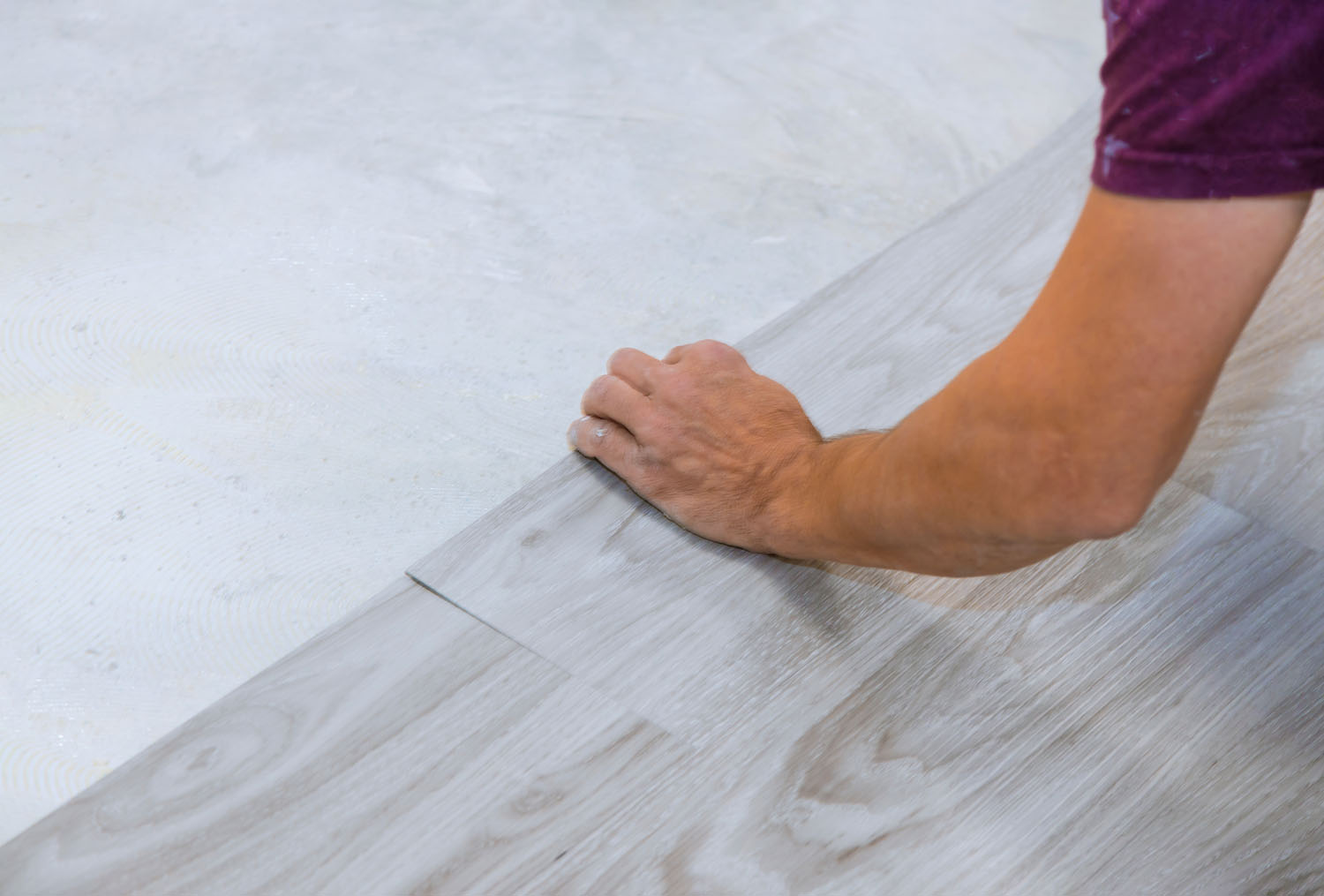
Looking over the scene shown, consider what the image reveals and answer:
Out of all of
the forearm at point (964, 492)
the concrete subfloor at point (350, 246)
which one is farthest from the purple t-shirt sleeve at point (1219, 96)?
the concrete subfloor at point (350, 246)

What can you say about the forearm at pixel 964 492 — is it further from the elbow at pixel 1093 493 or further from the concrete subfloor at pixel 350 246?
the concrete subfloor at pixel 350 246

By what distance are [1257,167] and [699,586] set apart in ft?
1.88

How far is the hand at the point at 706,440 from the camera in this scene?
99cm

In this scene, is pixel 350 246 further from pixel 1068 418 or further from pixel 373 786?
pixel 1068 418

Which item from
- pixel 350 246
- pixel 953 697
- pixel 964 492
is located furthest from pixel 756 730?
pixel 350 246

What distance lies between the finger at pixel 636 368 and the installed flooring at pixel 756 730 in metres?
0.10

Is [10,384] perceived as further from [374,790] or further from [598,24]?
[598,24]

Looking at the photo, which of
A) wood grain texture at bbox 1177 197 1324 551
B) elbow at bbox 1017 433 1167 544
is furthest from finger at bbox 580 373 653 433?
wood grain texture at bbox 1177 197 1324 551

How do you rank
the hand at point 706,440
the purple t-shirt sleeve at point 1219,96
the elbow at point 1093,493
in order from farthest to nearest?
the hand at point 706,440 → the elbow at point 1093,493 → the purple t-shirt sleeve at point 1219,96

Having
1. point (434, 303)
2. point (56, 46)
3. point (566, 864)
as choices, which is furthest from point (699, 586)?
point (56, 46)

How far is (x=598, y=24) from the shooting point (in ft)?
7.02

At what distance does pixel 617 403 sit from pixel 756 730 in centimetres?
33

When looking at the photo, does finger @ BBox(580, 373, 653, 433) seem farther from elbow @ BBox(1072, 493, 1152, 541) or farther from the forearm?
elbow @ BBox(1072, 493, 1152, 541)

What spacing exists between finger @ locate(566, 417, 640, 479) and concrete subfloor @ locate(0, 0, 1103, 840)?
0.29 metres
